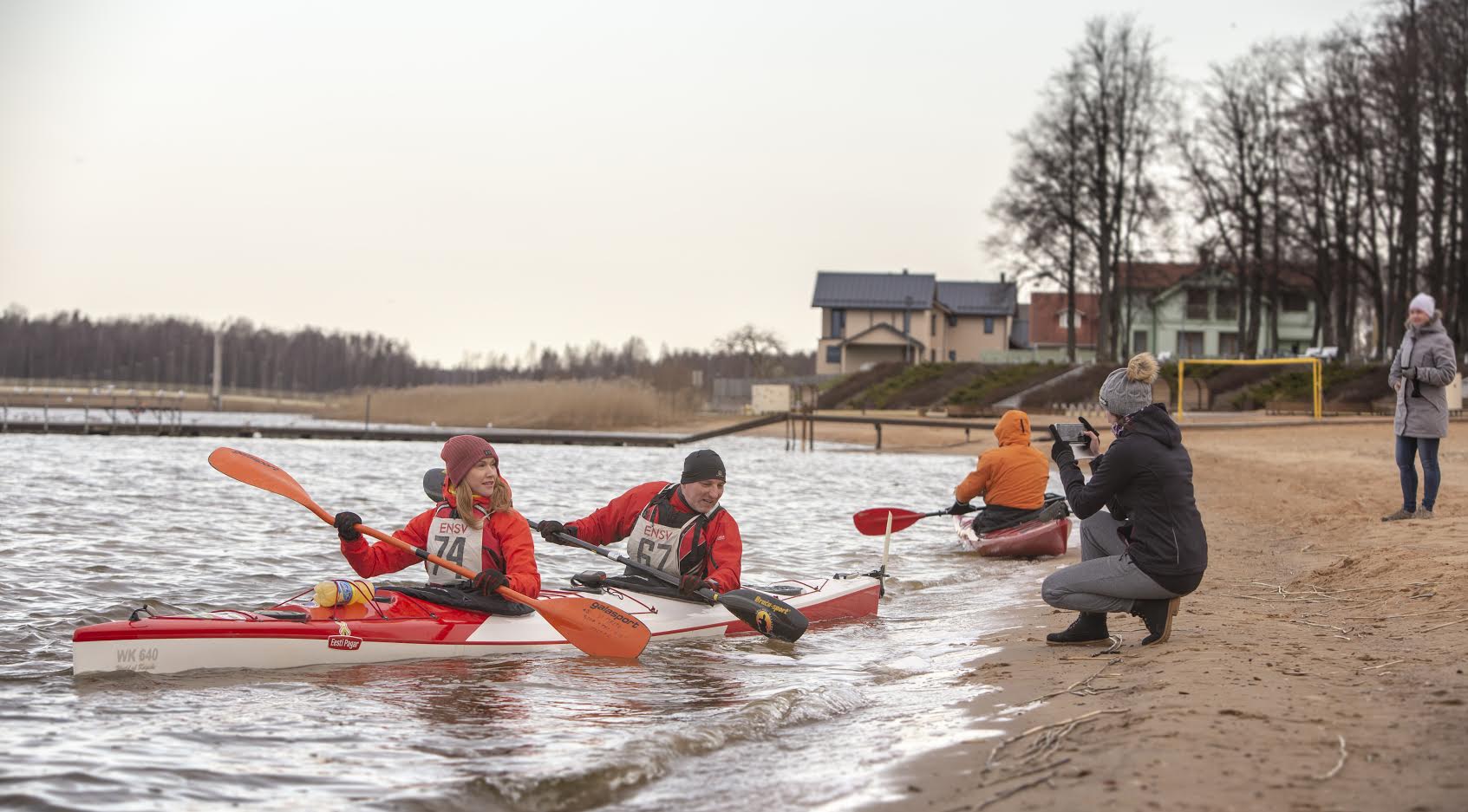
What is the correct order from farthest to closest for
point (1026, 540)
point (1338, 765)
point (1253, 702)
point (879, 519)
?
1. point (1026, 540)
2. point (879, 519)
3. point (1253, 702)
4. point (1338, 765)

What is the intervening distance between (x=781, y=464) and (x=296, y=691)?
2295 cm

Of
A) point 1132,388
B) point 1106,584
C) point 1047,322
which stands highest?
point 1047,322

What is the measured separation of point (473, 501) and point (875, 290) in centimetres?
6137

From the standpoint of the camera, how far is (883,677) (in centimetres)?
636

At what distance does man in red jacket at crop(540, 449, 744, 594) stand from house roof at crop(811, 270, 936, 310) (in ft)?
194

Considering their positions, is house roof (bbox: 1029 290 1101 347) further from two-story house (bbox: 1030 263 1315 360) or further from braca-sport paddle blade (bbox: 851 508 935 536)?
braca-sport paddle blade (bbox: 851 508 935 536)

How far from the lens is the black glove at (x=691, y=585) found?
7.43 meters

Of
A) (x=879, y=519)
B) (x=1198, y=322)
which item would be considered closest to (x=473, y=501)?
(x=879, y=519)

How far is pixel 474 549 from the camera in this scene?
671 cm

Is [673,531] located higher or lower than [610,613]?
higher

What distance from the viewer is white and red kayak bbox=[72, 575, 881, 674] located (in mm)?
5922

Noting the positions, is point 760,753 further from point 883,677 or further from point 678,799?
point 883,677

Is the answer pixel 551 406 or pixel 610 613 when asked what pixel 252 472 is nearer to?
pixel 610 613

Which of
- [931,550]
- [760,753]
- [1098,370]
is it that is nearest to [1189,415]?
[1098,370]
